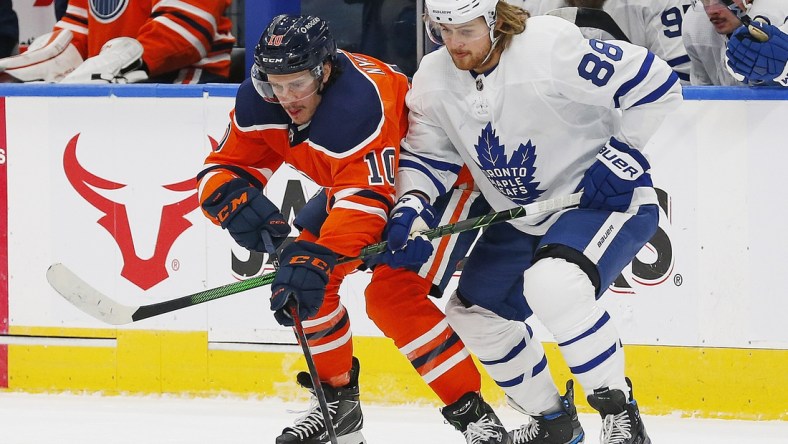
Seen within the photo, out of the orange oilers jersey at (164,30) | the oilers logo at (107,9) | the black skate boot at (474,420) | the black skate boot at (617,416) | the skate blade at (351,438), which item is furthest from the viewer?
the oilers logo at (107,9)

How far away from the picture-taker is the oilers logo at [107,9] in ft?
15.0

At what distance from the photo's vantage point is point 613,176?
107 inches

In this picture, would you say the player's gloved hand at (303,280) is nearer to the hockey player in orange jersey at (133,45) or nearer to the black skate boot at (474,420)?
the black skate boot at (474,420)

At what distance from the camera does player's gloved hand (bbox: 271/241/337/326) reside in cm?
271

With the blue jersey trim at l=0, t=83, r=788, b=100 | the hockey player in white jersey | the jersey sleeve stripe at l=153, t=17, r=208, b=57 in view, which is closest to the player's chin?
the hockey player in white jersey

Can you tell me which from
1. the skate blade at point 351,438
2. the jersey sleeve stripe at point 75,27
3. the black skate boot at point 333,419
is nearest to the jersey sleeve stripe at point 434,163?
the black skate boot at point 333,419

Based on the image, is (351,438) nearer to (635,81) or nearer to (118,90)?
(635,81)

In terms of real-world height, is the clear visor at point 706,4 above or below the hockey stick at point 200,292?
above

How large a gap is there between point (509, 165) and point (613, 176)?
253mm

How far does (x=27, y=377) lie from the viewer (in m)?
4.06

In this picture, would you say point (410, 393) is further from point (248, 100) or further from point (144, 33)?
point (144, 33)

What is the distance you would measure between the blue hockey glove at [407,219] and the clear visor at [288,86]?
0.33 m

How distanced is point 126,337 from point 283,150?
128 cm

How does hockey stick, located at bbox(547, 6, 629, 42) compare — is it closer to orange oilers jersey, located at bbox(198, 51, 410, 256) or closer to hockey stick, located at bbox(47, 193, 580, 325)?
orange oilers jersey, located at bbox(198, 51, 410, 256)
